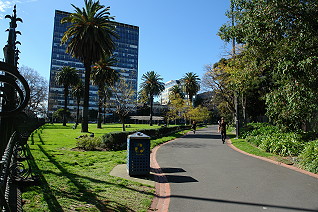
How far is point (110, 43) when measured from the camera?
2728 centimetres

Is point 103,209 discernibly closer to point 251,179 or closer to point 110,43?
point 251,179

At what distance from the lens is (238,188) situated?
6398 mm

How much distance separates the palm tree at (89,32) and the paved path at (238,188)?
20.1 meters

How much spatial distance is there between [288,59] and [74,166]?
28.2 ft

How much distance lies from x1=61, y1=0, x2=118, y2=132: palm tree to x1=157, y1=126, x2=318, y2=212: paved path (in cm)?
2005

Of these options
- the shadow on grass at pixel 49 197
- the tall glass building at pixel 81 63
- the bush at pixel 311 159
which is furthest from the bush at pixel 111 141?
the tall glass building at pixel 81 63

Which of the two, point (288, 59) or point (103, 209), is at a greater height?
point (288, 59)

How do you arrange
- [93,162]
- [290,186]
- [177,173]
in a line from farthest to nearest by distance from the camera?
1. [93,162]
2. [177,173]
3. [290,186]

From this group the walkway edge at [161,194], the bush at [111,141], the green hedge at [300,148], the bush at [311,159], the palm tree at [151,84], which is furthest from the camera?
the palm tree at [151,84]

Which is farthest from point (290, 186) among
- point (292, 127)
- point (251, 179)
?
point (292, 127)

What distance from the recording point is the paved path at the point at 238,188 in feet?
16.8

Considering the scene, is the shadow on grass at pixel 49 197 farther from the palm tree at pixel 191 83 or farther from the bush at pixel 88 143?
the palm tree at pixel 191 83

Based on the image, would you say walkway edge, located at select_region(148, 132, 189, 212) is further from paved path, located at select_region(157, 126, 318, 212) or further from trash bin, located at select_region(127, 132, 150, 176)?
trash bin, located at select_region(127, 132, 150, 176)

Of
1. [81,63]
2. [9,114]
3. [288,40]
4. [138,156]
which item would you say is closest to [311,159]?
[288,40]
